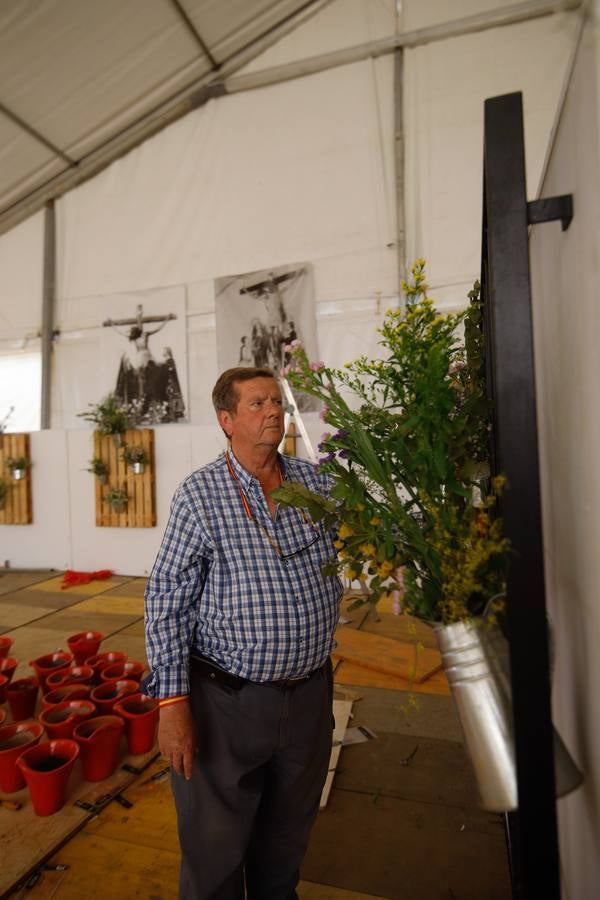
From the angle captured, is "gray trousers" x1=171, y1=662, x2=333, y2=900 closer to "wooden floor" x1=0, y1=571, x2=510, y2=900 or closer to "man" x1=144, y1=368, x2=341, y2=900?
"man" x1=144, y1=368, x2=341, y2=900

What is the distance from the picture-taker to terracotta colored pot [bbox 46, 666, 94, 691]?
135 inches

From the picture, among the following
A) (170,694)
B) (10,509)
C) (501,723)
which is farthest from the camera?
(10,509)

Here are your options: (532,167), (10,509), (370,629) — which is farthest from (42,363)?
(532,167)

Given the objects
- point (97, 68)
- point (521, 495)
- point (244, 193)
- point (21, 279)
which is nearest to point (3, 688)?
point (521, 495)

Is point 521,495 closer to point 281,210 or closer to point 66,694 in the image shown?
point 66,694

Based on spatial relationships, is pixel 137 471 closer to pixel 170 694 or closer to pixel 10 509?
pixel 10 509

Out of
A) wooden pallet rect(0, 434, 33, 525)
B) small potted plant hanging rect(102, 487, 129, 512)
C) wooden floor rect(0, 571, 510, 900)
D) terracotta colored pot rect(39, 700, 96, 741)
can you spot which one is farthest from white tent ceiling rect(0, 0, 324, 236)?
wooden floor rect(0, 571, 510, 900)

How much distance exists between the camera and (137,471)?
23.2 ft

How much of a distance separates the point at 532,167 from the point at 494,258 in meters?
6.01

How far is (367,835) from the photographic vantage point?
236 cm

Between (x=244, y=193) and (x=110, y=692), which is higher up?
(x=244, y=193)

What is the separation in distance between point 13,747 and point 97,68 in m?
7.51

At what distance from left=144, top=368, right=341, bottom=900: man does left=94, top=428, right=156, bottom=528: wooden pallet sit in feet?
18.5

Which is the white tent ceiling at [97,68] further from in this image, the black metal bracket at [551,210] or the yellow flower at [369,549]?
the yellow flower at [369,549]
